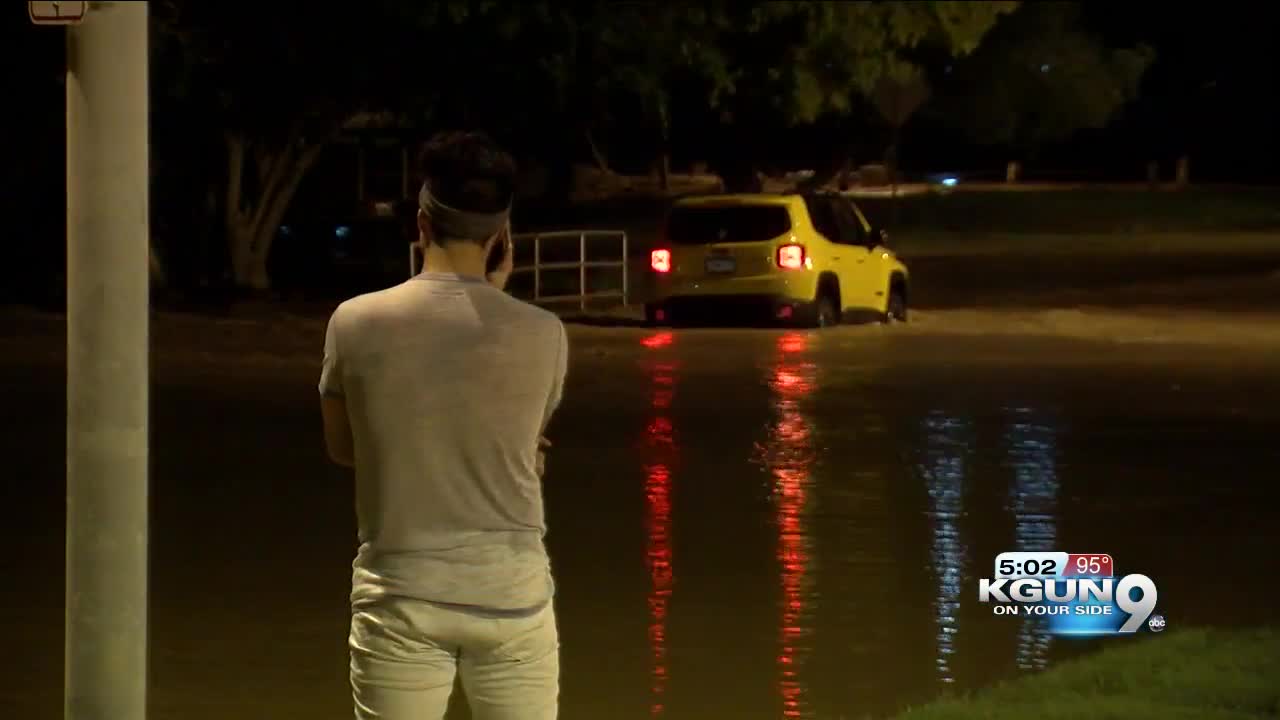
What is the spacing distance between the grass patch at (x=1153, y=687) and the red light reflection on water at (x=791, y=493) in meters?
0.72

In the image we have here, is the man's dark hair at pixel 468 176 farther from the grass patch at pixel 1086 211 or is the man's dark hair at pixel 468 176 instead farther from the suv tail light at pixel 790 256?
the grass patch at pixel 1086 211

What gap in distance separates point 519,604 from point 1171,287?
105ft

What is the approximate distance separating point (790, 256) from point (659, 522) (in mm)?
14023

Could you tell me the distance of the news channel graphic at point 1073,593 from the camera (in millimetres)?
10289

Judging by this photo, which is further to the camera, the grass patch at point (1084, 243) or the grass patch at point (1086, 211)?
the grass patch at point (1086, 211)

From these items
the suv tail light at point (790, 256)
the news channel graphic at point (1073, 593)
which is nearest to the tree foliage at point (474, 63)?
the suv tail light at point (790, 256)

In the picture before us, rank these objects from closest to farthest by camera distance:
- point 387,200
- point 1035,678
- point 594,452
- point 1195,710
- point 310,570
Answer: point 1195,710 → point 1035,678 → point 310,570 → point 594,452 → point 387,200

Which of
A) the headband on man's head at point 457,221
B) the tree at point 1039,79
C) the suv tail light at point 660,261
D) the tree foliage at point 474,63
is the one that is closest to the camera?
the headband on man's head at point 457,221

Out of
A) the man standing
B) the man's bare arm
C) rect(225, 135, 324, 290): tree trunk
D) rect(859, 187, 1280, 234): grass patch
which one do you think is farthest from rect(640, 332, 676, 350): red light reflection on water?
rect(859, 187, 1280, 234): grass patch

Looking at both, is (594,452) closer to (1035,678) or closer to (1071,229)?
(1035,678)

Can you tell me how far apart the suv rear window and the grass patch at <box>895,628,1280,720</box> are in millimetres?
17497

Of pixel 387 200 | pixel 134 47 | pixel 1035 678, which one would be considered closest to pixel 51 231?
pixel 387 200

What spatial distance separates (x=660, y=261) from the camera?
27.1 metres

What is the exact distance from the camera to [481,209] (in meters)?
5.16
